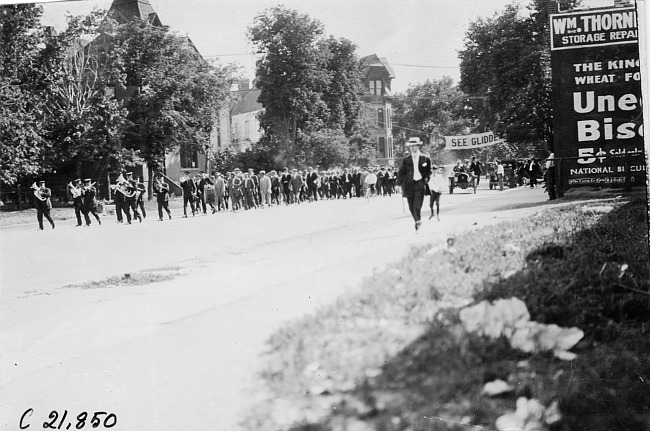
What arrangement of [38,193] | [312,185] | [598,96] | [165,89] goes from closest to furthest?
[598,96], [312,185], [165,89], [38,193]

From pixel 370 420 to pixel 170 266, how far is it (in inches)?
55.9

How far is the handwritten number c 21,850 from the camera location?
3484mm

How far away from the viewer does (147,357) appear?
3.42 meters

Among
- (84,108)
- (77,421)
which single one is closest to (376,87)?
(84,108)

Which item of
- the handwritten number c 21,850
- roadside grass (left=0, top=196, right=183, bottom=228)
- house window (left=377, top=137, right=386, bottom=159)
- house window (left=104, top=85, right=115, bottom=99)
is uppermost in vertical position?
house window (left=104, top=85, right=115, bottom=99)

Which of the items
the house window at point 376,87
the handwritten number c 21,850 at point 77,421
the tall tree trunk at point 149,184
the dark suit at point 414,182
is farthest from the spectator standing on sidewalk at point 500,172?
the handwritten number c 21,850 at point 77,421

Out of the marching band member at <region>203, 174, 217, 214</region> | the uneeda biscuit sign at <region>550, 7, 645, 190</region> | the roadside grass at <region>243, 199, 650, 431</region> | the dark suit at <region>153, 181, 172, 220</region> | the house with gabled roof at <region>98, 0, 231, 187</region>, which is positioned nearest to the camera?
the roadside grass at <region>243, 199, 650, 431</region>

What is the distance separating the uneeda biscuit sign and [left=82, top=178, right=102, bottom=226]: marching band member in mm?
2755

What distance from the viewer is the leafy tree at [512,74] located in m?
3.44

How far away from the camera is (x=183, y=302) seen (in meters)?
3.55

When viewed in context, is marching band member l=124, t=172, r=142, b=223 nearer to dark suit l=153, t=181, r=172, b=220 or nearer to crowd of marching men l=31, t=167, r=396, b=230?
crowd of marching men l=31, t=167, r=396, b=230

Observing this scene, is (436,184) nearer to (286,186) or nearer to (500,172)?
(500,172)

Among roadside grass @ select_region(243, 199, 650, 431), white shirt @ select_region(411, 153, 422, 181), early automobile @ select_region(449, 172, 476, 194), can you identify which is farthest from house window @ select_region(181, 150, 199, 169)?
early automobile @ select_region(449, 172, 476, 194)

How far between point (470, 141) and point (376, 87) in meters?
0.62
